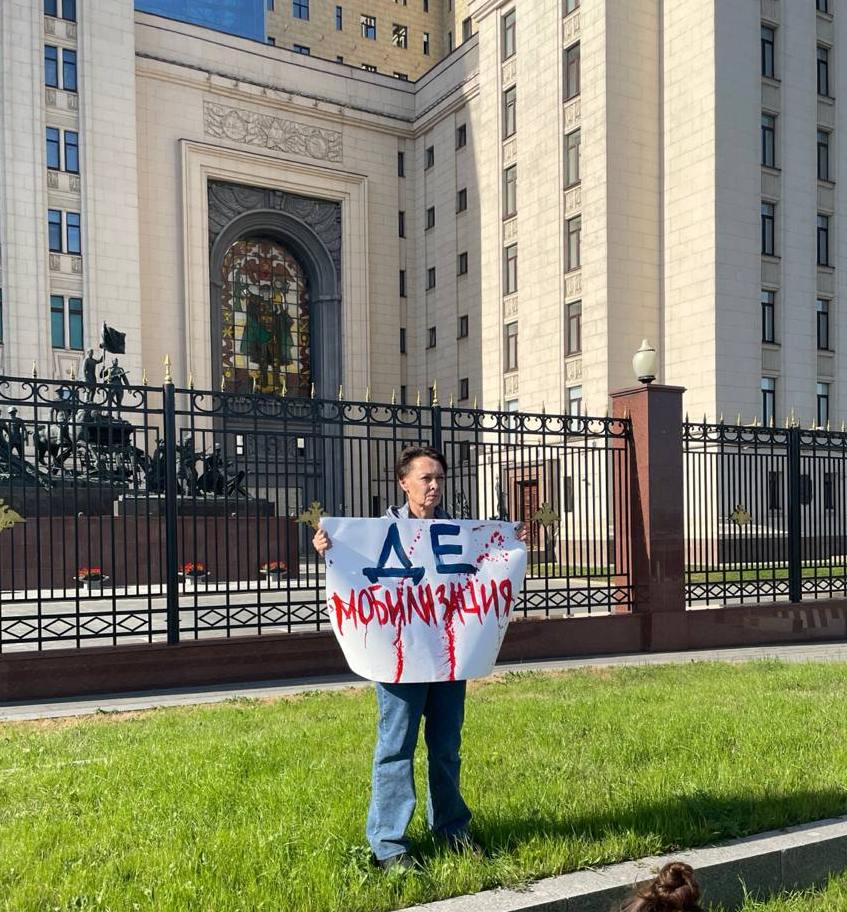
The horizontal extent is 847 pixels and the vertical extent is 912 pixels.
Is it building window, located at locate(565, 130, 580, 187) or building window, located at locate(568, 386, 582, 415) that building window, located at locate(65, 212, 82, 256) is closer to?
building window, located at locate(565, 130, 580, 187)

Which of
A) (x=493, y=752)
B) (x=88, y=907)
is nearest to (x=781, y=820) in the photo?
(x=493, y=752)

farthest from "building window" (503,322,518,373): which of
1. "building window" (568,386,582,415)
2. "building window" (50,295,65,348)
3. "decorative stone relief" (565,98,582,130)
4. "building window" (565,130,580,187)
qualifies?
"building window" (50,295,65,348)

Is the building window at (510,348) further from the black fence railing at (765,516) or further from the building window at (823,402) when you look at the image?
the black fence railing at (765,516)

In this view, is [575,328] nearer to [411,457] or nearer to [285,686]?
[285,686]

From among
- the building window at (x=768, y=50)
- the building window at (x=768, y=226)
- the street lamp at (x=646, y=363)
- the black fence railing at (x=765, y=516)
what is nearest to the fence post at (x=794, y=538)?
the black fence railing at (x=765, y=516)

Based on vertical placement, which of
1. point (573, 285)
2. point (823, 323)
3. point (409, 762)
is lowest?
point (409, 762)

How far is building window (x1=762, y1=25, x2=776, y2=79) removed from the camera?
32.6m

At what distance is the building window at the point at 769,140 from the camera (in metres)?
32.6

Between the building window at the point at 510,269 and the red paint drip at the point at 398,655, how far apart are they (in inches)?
1378

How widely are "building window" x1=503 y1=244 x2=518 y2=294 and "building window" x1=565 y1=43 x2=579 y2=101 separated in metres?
6.41

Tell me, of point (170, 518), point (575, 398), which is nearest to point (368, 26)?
point (575, 398)

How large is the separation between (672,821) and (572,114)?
33668mm

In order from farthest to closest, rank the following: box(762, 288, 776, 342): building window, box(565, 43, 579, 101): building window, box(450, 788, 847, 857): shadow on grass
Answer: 1. box(565, 43, 579, 101): building window
2. box(762, 288, 776, 342): building window
3. box(450, 788, 847, 857): shadow on grass

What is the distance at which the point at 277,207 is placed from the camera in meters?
43.1
